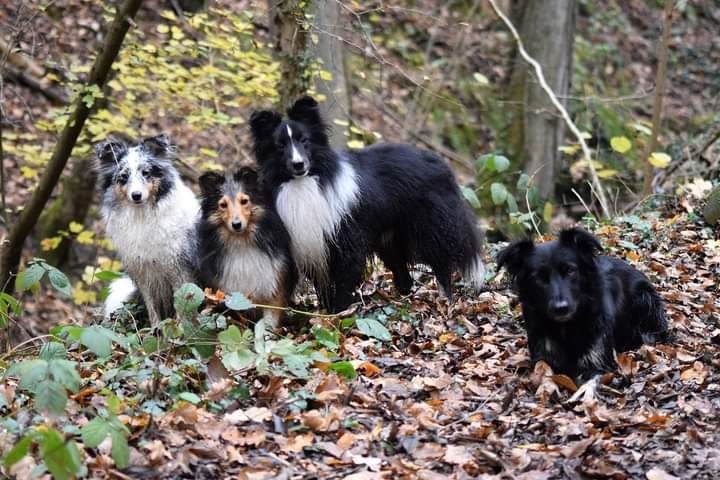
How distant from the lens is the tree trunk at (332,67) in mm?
10125

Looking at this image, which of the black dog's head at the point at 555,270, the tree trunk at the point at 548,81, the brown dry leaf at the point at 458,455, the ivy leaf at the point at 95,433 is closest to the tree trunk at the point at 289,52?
the black dog's head at the point at 555,270

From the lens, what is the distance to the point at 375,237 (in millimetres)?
7859

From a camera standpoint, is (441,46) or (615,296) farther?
(441,46)

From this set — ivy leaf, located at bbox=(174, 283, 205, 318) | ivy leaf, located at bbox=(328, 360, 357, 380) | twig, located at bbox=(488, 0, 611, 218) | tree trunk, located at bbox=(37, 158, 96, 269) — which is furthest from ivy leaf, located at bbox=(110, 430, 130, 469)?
tree trunk, located at bbox=(37, 158, 96, 269)

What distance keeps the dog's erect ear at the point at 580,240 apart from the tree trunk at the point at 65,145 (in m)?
4.77

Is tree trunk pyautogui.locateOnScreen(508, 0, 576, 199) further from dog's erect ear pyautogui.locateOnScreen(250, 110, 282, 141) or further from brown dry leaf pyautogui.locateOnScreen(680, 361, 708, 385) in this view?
brown dry leaf pyautogui.locateOnScreen(680, 361, 708, 385)

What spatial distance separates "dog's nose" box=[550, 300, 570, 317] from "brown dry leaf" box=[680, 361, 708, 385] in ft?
2.82

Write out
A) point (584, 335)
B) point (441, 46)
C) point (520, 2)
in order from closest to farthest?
1. point (584, 335)
2. point (520, 2)
3. point (441, 46)

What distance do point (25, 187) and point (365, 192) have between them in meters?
9.11

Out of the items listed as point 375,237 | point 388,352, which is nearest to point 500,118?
point 375,237

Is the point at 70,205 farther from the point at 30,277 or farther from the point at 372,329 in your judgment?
the point at 372,329

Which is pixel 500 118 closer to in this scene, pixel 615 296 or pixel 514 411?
pixel 615 296

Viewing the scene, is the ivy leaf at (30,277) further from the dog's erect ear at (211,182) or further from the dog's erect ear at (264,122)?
the dog's erect ear at (264,122)

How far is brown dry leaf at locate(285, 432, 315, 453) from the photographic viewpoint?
15.8 ft
